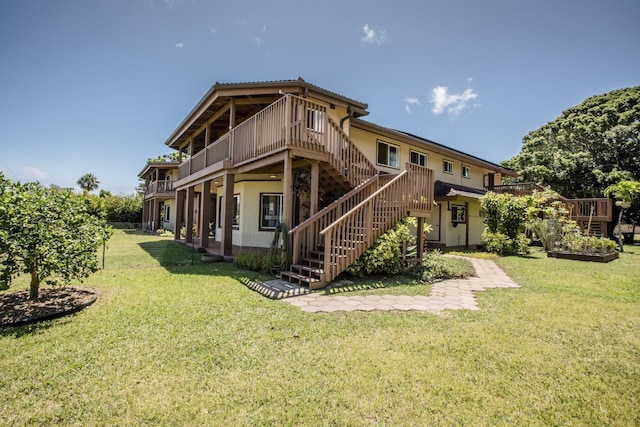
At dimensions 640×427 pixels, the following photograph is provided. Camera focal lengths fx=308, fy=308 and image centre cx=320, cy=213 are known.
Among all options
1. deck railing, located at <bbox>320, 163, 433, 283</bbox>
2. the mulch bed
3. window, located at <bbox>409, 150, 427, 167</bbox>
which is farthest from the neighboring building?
deck railing, located at <bbox>320, 163, 433, 283</bbox>

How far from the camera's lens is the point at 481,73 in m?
13.3

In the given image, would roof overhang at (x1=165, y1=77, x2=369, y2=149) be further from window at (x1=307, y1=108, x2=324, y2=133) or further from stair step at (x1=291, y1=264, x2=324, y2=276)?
stair step at (x1=291, y1=264, x2=324, y2=276)

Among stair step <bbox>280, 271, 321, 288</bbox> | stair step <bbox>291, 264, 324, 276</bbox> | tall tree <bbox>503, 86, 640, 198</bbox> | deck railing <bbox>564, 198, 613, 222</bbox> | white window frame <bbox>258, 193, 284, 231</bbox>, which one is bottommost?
stair step <bbox>280, 271, 321, 288</bbox>

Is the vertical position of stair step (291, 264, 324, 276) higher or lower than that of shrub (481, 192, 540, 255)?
lower

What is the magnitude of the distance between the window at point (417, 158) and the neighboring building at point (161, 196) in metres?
20.4

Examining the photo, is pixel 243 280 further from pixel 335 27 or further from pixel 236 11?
pixel 335 27

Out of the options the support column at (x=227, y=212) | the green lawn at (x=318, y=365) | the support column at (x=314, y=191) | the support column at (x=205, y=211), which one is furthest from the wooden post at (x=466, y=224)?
the support column at (x=205, y=211)

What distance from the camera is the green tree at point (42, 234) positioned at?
15.0ft

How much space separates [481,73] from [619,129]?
58.6ft

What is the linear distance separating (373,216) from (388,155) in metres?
7.25

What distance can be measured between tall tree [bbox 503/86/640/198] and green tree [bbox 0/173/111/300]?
29369 mm

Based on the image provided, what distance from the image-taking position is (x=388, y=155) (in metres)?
14.5

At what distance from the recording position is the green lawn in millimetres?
2592

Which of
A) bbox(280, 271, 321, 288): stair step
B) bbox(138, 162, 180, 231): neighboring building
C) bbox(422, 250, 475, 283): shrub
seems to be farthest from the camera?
bbox(138, 162, 180, 231): neighboring building
